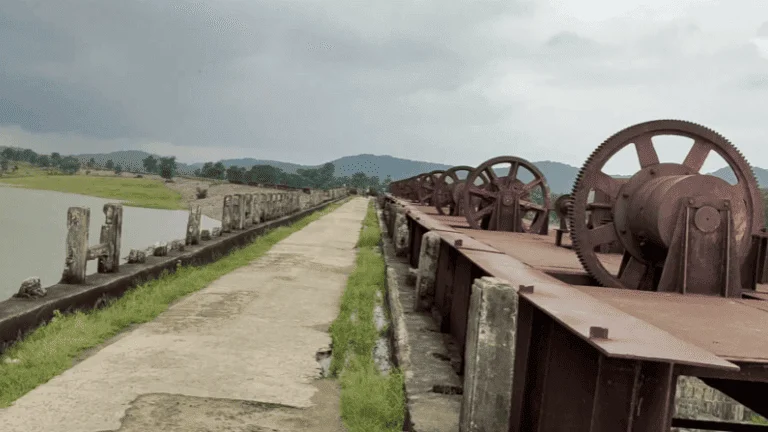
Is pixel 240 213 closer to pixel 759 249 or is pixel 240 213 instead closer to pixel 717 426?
pixel 759 249

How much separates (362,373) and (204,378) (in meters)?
1.30

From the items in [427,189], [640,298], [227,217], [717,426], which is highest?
[427,189]

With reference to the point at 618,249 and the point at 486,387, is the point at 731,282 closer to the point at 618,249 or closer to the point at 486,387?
the point at 486,387

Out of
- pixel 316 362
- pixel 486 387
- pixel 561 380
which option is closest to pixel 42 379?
pixel 316 362

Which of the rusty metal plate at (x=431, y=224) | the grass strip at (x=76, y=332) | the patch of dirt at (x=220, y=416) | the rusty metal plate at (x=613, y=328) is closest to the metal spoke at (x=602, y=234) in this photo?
the rusty metal plate at (x=613, y=328)

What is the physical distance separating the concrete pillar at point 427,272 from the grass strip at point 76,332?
308 cm

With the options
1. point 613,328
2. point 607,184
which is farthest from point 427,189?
point 613,328

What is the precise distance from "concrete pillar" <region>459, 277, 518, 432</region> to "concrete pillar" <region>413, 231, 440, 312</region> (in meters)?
3.84

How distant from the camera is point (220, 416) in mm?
4535

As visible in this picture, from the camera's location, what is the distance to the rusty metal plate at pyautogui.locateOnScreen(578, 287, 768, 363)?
3.10 meters

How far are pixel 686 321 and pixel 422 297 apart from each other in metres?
3.72

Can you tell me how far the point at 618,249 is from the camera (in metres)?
10.3

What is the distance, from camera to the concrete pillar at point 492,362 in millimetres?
3180

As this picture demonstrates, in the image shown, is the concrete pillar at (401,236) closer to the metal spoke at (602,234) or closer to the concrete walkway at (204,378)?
the concrete walkway at (204,378)
